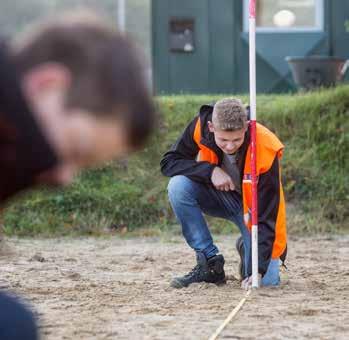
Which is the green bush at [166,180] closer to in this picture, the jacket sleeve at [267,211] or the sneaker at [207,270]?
the sneaker at [207,270]

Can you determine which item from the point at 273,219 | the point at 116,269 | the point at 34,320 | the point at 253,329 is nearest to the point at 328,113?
the point at 116,269

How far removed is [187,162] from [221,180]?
26cm

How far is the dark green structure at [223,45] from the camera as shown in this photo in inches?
519

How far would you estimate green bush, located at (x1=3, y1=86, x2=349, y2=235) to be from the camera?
9836mm

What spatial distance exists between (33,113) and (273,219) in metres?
4.22

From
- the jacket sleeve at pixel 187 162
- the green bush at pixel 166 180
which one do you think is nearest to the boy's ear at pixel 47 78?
the jacket sleeve at pixel 187 162

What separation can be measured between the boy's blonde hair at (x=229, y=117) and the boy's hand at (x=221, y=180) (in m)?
0.34

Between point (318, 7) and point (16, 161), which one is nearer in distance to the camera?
point (16, 161)

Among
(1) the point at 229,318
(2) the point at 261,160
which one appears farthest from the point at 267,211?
(1) the point at 229,318

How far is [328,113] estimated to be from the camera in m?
10.8

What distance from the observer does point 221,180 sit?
239 inches

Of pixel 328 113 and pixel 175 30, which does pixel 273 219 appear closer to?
pixel 328 113

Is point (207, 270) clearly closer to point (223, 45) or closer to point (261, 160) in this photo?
point (261, 160)

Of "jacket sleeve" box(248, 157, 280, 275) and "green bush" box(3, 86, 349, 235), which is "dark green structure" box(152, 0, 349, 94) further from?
"jacket sleeve" box(248, 157, 280, 275)
